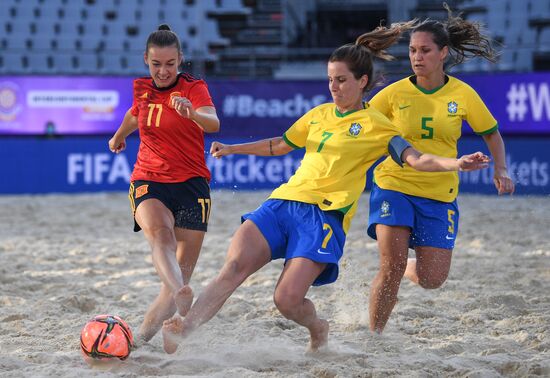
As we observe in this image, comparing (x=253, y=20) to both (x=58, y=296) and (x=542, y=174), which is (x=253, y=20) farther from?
(x=58, y=296)

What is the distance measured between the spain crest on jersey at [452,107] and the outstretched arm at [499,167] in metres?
0.30

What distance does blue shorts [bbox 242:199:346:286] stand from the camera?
399 cm

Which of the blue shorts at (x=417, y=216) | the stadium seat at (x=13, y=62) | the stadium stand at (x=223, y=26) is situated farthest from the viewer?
the stadium stand at (x=223, y=26)

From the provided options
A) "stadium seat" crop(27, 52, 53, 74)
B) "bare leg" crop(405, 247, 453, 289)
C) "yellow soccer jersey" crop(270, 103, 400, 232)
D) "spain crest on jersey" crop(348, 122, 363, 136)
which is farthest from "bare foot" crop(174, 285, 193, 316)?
"stadium seat" crop(27, 52, 53, 74)

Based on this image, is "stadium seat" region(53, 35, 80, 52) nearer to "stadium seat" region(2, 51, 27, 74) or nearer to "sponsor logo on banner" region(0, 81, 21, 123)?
"stadium seat" region(2, 51, 27, 74)

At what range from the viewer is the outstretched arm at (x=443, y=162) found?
12.2ft

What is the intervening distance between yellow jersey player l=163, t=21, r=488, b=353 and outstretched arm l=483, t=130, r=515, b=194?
605 millimetres

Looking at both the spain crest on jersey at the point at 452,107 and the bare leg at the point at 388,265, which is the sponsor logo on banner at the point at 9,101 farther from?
→ the spain crest on jersey at the point at 452,107

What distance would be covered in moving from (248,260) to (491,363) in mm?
1349

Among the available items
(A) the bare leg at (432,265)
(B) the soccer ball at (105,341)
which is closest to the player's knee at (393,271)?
(A) the bare leg at (432,265)

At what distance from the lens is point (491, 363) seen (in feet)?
13.7

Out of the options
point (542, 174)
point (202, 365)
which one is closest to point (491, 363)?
point (202, 365)

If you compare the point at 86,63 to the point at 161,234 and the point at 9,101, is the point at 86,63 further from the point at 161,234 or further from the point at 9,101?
the point at 161,234

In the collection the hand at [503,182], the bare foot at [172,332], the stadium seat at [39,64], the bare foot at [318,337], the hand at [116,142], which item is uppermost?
the stadium seat at [39,64]
